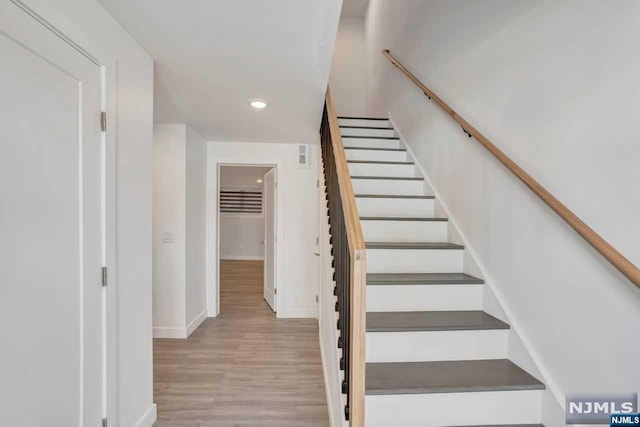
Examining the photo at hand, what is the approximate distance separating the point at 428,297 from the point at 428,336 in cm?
32

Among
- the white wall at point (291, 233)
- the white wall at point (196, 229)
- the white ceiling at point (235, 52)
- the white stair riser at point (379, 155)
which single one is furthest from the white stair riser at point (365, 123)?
the white wall at point (196, 229)

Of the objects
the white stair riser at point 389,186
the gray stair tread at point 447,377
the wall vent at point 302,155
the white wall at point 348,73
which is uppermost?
the white wall at point 348,73

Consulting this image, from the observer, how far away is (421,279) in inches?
79.0

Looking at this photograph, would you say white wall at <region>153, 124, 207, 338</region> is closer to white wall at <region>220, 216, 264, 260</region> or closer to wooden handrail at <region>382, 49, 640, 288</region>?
wooden handrail at <region>382, 49, 640, 288</region>

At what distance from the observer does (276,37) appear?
1.66 metres

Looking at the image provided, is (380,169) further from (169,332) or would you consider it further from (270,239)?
(169,332)

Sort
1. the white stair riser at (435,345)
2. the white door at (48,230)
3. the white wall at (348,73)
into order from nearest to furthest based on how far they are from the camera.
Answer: the white door at (48,230) → the white stair riser at (435,345) → the white wall at (348,73)

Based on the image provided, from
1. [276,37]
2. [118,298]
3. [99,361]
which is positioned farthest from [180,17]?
[99,361]

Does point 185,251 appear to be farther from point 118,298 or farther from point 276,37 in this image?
point 276,37

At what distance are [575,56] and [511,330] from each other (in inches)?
54.4

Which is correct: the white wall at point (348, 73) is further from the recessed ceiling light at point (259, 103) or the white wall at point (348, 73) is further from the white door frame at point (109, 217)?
the white door frame at point (109, 217)

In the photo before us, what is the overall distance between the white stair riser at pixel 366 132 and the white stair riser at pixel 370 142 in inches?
9.1

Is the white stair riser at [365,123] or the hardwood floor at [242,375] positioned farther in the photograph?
the white stair riser at [365,123]

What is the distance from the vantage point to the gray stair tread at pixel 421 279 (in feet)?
6.37
